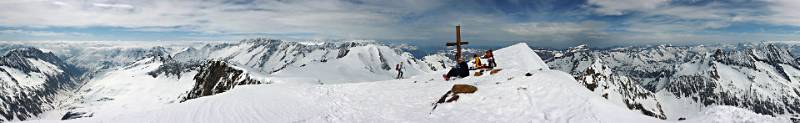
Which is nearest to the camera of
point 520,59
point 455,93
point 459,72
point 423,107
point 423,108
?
point 423,108

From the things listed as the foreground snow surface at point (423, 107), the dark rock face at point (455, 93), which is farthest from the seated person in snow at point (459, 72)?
the dark rock face at point (455, 93)

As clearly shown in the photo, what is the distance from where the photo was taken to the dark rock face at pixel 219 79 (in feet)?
245

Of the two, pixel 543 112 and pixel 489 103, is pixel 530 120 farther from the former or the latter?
pixel 489 103

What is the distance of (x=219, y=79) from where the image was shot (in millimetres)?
Result: 83500

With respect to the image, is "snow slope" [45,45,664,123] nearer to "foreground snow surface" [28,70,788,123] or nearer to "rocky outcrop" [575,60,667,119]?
"foreground snow surface" [28,70,788,123]

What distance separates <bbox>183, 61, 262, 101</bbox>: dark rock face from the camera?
245 feet

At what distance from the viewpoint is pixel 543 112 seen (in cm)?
2455

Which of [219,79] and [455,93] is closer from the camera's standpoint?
[455,93]

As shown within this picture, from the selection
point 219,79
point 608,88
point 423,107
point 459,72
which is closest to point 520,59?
point 608,88

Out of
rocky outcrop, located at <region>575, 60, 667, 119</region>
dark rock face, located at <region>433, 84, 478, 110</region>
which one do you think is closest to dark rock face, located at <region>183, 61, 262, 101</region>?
dark rock face, located at <region>433, 84, 478, 110</region>

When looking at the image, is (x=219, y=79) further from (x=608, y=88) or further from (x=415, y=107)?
(x=415, y=107)

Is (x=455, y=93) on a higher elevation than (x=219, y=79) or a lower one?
higher

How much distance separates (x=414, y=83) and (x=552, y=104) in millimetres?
17279

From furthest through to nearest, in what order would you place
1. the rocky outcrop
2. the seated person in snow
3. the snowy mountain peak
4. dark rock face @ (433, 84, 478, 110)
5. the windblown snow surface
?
the snowy mountain peak, the rocky outcrop, the seated person in snow, dark rock face @ (433, 84, 478, 110), the windblown snow surface
